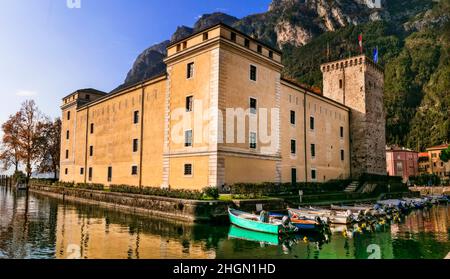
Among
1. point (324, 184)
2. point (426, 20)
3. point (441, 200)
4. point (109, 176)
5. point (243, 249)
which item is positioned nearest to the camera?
point (243, 249)

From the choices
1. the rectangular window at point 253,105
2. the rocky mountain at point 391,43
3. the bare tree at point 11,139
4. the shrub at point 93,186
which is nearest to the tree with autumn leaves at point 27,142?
the bare tree at point 11,139

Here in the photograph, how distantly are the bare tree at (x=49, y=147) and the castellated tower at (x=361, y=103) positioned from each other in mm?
56925

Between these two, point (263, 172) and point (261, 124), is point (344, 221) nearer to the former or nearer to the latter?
point (263, 172)

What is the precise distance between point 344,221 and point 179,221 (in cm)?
1203

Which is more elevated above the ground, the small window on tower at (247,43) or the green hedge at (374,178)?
the small window on tower at (247,43)

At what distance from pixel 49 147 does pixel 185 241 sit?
63.1m

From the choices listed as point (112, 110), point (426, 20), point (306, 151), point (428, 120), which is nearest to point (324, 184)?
point (306, 151)

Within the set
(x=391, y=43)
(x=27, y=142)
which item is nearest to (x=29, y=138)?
(x=27, y=142)

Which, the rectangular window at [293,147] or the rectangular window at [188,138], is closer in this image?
the rectangular window at [188,138]

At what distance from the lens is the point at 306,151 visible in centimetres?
4019

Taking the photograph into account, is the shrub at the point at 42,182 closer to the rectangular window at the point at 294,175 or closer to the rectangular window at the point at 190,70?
the rectangular window at the point at 190,70

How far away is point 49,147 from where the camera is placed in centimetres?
6912

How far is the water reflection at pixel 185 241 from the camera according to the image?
14555mm

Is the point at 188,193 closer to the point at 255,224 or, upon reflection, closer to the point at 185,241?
the point at 255,224
